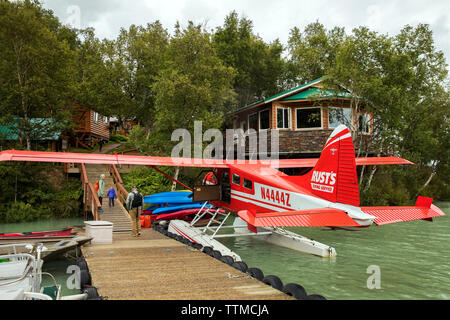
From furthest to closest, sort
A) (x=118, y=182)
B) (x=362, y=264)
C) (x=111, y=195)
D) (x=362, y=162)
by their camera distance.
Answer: (x=118, y=182), (x=111, y=195), (x=362, y=162), (x=362, y=264)

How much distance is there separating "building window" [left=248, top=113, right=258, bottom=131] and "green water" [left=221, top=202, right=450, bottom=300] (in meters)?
13.7

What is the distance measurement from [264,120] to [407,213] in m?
18.7

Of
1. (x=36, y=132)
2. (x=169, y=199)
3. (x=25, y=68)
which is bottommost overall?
(x=169, y=199)

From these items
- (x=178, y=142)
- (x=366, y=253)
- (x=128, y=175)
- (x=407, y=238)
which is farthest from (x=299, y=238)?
(x=128, y=175)

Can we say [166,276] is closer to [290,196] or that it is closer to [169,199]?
[290,196]

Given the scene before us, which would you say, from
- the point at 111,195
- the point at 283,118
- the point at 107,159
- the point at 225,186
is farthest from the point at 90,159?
the point at 283,118

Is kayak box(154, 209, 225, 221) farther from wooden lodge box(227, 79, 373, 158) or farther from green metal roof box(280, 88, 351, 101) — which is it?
green metal roof box(280, 88, 351, 101)

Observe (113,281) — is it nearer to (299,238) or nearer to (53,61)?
(299,238)

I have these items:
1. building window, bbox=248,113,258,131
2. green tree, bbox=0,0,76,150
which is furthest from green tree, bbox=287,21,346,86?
green tree, bbox=0,0,76,150

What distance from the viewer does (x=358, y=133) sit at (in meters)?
22.1

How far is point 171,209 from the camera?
14805 mm

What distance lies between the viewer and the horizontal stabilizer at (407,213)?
269 inches

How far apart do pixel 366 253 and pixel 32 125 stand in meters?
20.0

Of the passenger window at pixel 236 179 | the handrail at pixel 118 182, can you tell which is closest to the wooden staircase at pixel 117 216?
the handrail at pixel 118 182
